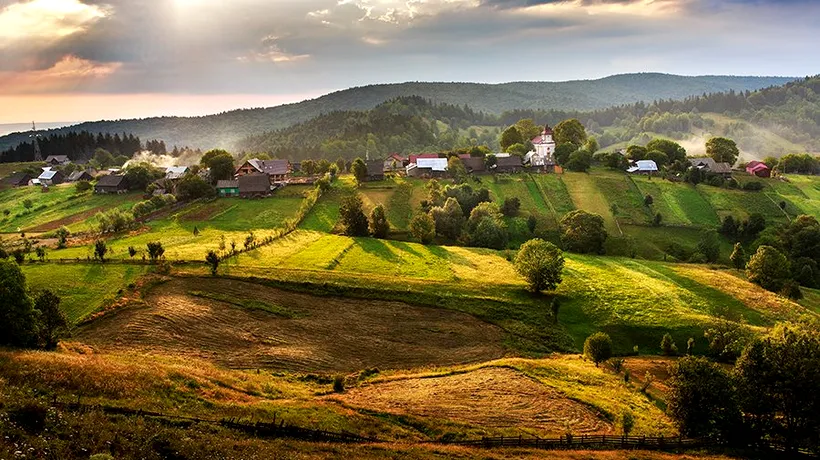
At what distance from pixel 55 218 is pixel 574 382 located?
103 metres

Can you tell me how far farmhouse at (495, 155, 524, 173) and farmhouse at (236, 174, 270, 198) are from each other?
60.5 meters

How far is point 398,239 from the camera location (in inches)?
3423

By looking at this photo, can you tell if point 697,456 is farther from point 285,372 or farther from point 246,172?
point 246,172

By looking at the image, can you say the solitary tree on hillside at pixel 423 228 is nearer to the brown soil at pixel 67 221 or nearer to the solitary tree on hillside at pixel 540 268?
the solitary tree on hillside at pixel 540 268

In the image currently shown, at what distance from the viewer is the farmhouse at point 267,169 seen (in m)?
120

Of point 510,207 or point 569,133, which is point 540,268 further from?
point 569,133

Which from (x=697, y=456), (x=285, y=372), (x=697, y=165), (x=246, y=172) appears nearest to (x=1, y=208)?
(x=246, y=172)

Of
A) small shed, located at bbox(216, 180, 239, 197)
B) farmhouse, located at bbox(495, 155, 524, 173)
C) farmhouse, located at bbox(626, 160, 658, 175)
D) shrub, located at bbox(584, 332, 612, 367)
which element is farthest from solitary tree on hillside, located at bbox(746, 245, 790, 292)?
small shed, located at bbox(216, 180, 239, 197)

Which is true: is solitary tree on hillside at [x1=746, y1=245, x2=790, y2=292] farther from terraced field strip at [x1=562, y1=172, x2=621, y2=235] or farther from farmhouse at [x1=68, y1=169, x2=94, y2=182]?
farmhouse at [x1=68, y1=169, x2=94, y2=182]

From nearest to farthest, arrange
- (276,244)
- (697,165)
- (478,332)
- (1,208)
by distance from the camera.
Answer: (478,332) → (276,244) → (1,208) → (697,165)

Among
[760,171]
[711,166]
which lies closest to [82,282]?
[711,166]

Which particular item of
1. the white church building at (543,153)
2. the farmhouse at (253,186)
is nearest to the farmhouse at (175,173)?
the farmhouse at (253,186)

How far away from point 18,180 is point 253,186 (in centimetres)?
7852

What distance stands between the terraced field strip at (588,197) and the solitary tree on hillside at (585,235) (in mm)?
12690
